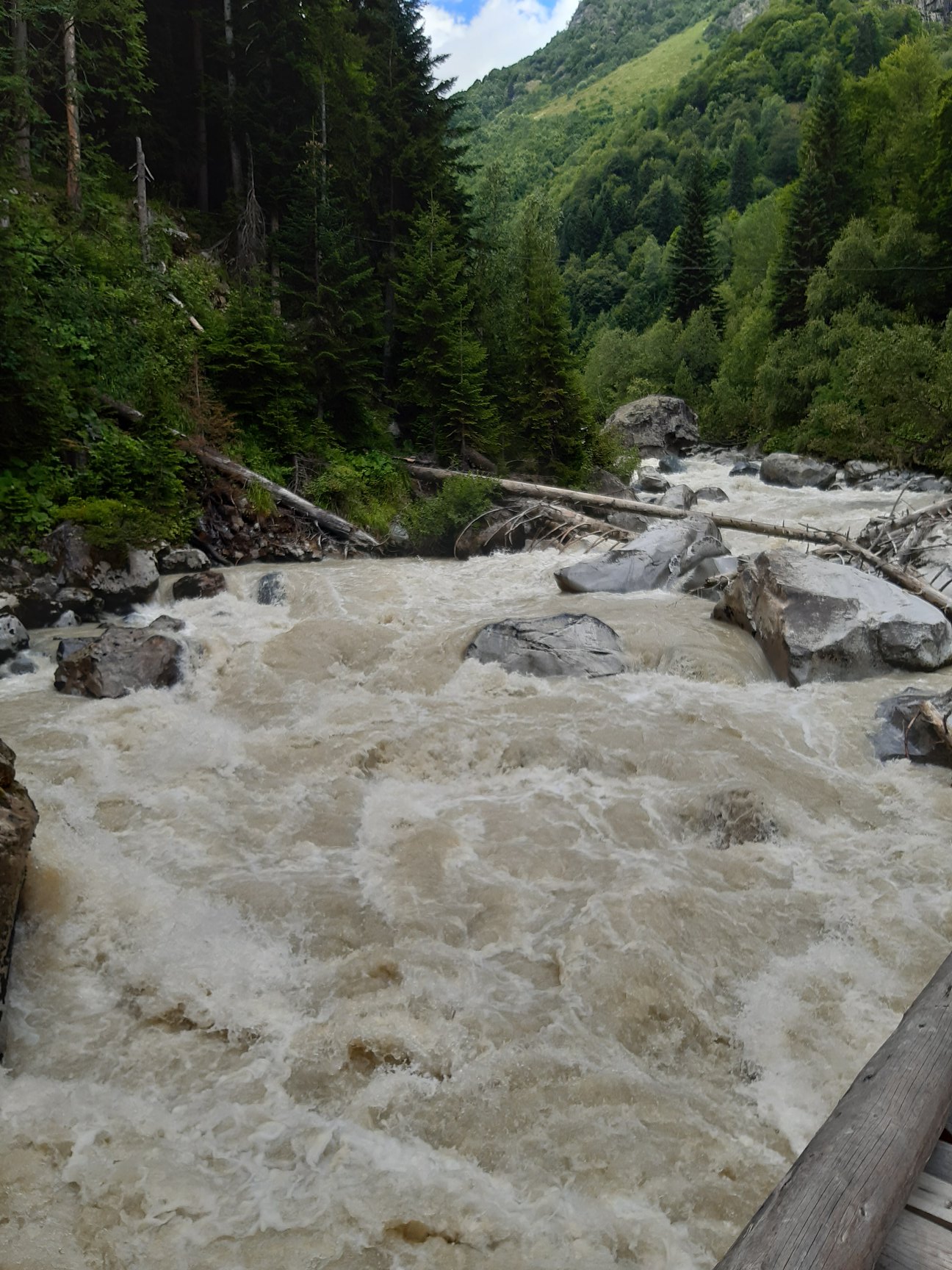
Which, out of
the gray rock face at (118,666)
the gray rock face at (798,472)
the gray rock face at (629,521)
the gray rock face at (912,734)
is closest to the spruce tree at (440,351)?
the gray rock face at (629,521)

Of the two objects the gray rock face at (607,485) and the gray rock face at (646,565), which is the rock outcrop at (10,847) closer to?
the gray rock face at (646,565)

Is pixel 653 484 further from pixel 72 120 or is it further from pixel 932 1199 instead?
pixel 932 1199

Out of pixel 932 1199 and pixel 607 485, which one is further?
pixel 607 485

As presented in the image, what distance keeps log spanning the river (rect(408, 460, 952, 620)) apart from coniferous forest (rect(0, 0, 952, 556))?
2.34 meters

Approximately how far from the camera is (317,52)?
2117 cm

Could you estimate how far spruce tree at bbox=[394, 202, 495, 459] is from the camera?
18.1 metres

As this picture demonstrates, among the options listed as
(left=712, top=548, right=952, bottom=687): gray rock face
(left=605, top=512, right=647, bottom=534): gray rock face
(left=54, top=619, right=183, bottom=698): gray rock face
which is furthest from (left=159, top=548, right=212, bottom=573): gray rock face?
(left=712, top=548, right=952, bottom=687): gray rock face

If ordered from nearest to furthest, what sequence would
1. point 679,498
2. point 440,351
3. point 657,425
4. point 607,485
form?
point 440,351
point 607,485
point 679,498
point 657,425

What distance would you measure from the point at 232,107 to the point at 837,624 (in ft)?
73.9

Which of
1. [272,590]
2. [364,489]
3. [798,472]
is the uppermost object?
[364,489]

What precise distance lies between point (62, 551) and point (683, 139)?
4832 inches

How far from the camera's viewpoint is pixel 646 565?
40.3 feet

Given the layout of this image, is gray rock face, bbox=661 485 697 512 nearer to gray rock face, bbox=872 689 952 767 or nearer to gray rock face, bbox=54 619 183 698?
gray rock face, bbox=872 689 952 767

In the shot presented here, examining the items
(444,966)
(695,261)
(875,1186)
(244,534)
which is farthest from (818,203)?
(875,1186)
